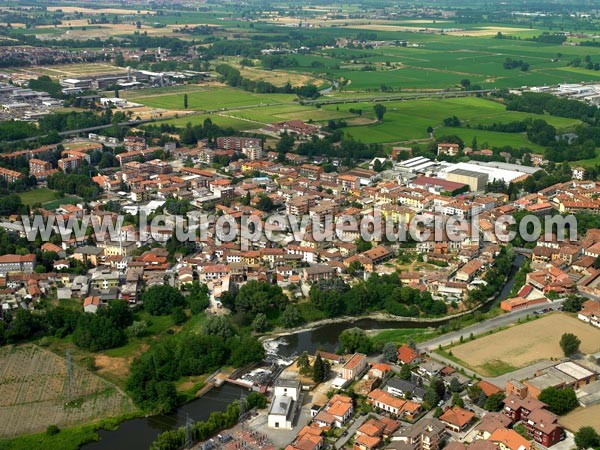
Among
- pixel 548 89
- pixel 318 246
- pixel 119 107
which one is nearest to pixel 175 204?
pixel 318 246

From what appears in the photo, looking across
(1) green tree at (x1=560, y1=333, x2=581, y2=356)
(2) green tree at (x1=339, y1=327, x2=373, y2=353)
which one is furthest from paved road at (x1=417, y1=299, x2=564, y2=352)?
(1) green tree at (x1=560, y1=333, x2=581, y2=356)

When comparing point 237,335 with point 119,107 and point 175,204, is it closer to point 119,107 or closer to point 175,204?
point 175,204

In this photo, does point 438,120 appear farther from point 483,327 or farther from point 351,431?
point 351,431

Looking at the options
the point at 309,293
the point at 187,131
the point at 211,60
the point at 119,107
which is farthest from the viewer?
the point at 211,60

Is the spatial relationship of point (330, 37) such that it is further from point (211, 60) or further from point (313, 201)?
point (313, 201)

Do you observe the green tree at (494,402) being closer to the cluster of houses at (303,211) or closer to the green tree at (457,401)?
the green tree at (457,401)

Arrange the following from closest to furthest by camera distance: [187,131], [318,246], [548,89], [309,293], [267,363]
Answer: [267,363] → [309,293] → [318,246] → [187,131] → [548,89]

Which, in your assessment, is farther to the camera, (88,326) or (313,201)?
(313,201)
